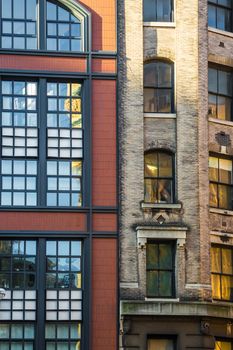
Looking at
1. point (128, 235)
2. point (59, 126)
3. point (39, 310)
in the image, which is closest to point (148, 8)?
point (59, 126)

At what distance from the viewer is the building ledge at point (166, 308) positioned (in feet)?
128

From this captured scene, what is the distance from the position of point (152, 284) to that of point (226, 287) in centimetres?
287

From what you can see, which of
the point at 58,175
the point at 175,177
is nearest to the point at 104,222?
the point at 58,175

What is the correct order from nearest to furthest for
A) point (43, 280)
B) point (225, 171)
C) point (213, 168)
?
1. point (43, 280)
2. point (213, 168)
3. point (225, 171)

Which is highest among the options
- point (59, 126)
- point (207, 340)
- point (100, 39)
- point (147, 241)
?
point (100, 39)

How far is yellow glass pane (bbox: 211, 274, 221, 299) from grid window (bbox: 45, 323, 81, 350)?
5020mm

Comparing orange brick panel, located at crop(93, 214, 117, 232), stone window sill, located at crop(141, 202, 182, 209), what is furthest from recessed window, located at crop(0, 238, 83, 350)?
stone window sill, located at crop(141, 202, 182, 209)

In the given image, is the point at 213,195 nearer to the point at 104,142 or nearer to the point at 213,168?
the point at 213,168

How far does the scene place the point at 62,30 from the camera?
41469 millimetres

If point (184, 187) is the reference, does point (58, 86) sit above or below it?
above

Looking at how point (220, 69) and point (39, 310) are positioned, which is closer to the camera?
point (39, 310)

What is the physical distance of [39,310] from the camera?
39.1 meters

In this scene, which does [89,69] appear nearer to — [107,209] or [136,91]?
[136,91]

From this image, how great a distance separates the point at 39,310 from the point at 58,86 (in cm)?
802
